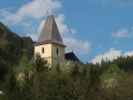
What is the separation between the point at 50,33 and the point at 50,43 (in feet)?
7.09

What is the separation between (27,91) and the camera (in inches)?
975

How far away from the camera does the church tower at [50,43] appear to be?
86125 mm

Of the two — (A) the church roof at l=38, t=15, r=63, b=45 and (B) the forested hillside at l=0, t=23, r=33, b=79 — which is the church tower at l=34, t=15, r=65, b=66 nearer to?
(A) the church roof at l=38, t=15, r=63, b=45

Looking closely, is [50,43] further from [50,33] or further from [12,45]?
[12,45]

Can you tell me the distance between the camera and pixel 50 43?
8681cm

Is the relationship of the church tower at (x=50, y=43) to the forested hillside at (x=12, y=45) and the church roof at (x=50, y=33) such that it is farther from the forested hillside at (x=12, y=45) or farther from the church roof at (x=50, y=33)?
the forested hillside at (x=12, y=45)

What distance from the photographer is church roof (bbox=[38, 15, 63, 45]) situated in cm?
8600

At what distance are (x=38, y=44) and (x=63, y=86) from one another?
6223 cm

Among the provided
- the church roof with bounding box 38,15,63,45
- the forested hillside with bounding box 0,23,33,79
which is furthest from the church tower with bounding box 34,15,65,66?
the forested hillside with bounding box 0,23,33,79

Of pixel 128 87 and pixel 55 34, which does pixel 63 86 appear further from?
pixel 55 34

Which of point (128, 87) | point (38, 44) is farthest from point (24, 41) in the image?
point (128, 87)

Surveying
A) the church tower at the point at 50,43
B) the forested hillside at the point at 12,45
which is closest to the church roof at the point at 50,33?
the church tower at the point at 50,43

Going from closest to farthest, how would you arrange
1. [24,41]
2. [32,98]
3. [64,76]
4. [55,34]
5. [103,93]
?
1. [32,98]
2. [103,93]
3. [64,76]
4. [55,34]
5. [24,41]

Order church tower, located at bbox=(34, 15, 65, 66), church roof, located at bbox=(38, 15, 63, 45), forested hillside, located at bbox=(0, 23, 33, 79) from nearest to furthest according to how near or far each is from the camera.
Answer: forested hillside, located at bbox=(0, 23, 33, 79)
church roof, located at bbox=(38, 15, 63, 45)
church tower, located at bbox=(34, 15, 65, 66)
